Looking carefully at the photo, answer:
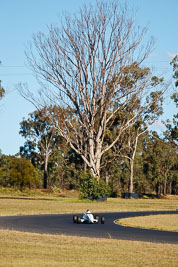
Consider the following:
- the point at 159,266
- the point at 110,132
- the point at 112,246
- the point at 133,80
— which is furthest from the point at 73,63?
the point at 159,266

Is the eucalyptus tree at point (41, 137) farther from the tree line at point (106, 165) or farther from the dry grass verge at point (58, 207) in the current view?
the dry grass verge at point (58, 207)

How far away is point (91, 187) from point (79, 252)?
1668 inches

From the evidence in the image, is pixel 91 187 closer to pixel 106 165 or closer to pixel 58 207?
pixel 58 207

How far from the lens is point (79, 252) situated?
14484mm

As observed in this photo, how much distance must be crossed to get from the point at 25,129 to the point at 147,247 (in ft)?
303

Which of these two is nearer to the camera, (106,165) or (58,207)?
(58,207)

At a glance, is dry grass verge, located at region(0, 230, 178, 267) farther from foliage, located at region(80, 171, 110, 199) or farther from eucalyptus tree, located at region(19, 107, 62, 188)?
eucalyptus tree, located at region(19, 107, 62, 188)

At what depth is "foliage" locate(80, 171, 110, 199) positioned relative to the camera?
186 feet

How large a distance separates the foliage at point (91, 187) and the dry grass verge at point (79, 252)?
1501 inches

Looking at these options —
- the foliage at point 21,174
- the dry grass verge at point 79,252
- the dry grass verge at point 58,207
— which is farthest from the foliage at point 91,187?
the dry grass verge at point 79,252

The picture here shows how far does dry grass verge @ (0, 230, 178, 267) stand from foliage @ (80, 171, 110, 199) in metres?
38.1

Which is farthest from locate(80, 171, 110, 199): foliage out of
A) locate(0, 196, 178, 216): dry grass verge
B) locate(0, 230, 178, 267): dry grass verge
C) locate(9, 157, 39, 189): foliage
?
locate(0, 230, 178, 267): dry grass verge

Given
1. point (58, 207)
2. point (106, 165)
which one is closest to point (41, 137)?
point (106, 165)

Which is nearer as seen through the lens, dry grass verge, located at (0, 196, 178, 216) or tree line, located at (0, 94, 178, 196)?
dry grass verge, located at (0, 196, 178, 216)
